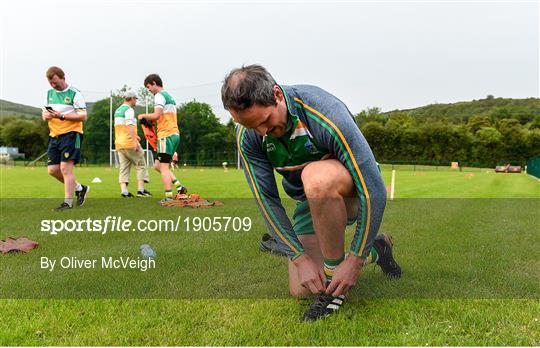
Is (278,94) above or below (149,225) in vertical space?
above

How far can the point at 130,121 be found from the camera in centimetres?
856

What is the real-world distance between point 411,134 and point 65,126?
47.0 m

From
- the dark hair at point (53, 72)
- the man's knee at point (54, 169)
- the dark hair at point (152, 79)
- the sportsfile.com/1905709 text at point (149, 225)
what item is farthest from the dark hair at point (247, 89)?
the dark hair at point (152, 79)

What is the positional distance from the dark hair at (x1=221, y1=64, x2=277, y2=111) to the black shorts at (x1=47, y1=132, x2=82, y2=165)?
5022 millimetres

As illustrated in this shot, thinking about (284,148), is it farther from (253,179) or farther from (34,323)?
(34,323)

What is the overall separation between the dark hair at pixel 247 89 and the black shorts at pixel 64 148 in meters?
5.02

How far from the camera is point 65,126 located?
640 centimetres

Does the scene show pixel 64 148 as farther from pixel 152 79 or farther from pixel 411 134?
pixel 411 134

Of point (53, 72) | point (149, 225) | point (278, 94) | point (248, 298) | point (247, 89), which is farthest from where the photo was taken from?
point (53, 72)

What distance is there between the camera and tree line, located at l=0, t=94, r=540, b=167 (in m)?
38.3

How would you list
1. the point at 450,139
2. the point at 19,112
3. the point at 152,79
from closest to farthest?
1. the point at 152,79
2. the point at 450,139
3. the point at 19,112

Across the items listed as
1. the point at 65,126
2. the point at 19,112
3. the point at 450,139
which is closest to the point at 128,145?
the point at 65,126

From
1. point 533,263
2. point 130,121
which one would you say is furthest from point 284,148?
point 130,121

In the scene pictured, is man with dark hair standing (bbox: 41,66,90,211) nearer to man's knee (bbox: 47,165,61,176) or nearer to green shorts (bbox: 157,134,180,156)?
man's knee (bbox: 47,165,61,176)
